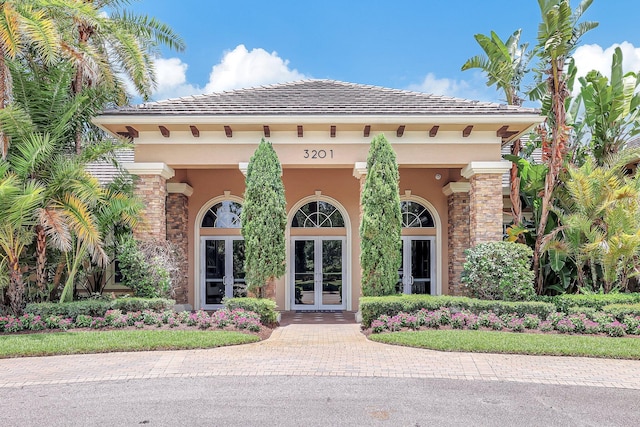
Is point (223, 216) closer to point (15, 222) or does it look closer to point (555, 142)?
point (15, 222)

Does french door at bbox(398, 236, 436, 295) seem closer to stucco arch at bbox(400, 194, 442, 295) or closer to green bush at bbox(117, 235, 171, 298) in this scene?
stucco arch at bbox(400, 194, 442, 295)

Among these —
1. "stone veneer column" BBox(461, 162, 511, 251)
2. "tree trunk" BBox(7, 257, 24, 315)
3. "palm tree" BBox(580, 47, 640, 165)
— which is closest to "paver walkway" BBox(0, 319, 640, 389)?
"tree trunk" BBox(7, 257, 24, 315)

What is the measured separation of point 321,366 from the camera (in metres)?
7.51

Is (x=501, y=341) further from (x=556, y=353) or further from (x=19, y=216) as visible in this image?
(x=19, y=216)

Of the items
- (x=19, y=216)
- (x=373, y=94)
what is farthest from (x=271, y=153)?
(x=19, y=216)

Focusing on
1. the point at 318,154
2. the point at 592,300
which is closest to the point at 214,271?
the point at 318,154

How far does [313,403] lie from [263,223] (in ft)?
21.9

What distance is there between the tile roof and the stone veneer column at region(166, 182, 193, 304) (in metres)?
2.82

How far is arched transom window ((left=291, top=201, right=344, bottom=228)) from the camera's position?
15.6 metres

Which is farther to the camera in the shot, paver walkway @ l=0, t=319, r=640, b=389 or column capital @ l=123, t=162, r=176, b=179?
column capital @ l=123, t=162, r=176, b=179

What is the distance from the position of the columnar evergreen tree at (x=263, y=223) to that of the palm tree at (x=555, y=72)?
22.5 ft

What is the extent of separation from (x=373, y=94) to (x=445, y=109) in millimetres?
2540

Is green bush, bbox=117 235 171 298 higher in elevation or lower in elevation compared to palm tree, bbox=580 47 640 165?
lower

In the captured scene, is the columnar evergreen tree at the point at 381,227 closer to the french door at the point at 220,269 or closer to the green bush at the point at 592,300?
the green bush at the point at 592,300
